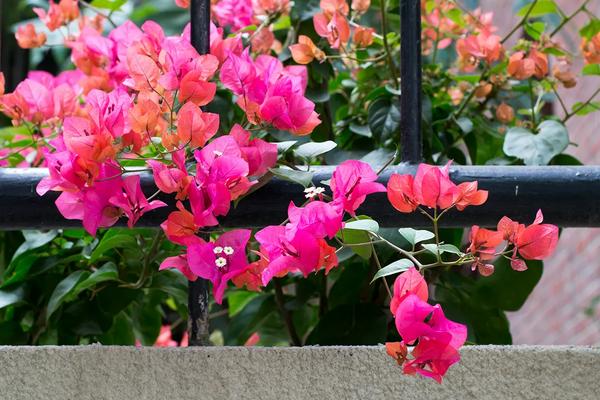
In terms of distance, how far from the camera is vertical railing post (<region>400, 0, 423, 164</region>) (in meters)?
0.59

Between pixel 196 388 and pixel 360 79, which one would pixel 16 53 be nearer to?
pixel 360 79

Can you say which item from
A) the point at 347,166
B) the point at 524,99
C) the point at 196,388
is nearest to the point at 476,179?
the point at 347,166

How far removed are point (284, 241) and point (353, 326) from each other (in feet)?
0.81

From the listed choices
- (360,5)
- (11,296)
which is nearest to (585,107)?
(360,5)

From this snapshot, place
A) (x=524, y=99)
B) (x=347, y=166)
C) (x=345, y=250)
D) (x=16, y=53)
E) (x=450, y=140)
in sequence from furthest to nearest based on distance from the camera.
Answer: (x=16, y=53) → (x=524, y=99) → (x=450, y=140) → (x=345, y=250) → (x=347, y=166)

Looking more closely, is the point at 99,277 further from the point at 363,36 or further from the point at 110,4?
the point at 110,4

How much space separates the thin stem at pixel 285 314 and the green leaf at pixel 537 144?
0.25 m

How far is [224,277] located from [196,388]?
83 mm

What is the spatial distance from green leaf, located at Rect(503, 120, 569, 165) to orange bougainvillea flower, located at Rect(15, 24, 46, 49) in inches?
20.3

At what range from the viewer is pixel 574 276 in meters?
3.27

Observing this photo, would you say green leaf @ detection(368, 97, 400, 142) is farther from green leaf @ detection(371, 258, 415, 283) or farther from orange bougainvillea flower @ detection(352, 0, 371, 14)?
green leaf @ detection(371, 258, 415, 283)

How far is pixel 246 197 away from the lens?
0.56m

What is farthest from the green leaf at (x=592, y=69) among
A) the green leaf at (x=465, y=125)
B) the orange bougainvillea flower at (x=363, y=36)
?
the orange bougainvillea flower at (x=363, y=36)

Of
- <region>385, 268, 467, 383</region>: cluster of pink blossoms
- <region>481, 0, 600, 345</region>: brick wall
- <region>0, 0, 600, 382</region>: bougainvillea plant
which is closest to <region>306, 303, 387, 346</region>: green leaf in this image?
<region>0, 0, 600, 382</region>: bougainvillea plant
